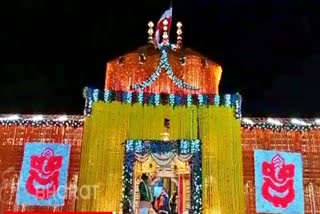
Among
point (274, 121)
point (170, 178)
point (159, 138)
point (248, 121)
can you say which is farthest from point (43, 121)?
point (274, 121)

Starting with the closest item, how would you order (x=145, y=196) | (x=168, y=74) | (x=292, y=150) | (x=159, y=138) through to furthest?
1. (x=145, y=196)
2. (x=159, y=138)
3. (x=292, y=150)
4. (x=168, y=74)

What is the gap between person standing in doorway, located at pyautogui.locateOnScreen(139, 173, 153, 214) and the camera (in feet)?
32.7

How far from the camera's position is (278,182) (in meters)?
10.7

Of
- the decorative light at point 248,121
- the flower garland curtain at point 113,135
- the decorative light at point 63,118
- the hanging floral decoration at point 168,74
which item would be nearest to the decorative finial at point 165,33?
the hanging floral decoration at point 168,74

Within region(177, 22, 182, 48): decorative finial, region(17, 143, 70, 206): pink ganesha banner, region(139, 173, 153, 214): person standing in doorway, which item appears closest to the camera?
region(139, 173, 153, 214): person standing in doorway

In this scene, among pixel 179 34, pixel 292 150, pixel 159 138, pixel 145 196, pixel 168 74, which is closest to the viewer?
pixel 145 196

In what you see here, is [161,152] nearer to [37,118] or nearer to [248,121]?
[248,121]

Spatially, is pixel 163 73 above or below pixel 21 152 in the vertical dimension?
above

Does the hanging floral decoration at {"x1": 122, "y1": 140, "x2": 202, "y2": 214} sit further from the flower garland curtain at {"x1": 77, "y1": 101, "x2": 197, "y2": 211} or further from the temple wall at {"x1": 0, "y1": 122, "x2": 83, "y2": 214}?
the temple wall at {"x1": 0, "y1": 122, "x2": 83, "y2": 214}

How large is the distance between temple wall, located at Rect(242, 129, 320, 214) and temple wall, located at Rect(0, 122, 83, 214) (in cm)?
311

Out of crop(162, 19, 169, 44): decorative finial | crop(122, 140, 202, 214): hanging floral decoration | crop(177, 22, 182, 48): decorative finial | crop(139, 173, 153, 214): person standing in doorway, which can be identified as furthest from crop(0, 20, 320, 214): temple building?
crop(177, 22, 182, 48): decorative finial

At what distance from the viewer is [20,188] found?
10.5m

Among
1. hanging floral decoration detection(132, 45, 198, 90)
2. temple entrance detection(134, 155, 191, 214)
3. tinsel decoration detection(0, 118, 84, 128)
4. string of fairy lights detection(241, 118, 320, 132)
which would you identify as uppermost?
hanging floral decoration detection(132, 45, 198, 90)

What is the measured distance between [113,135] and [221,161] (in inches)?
77.3
